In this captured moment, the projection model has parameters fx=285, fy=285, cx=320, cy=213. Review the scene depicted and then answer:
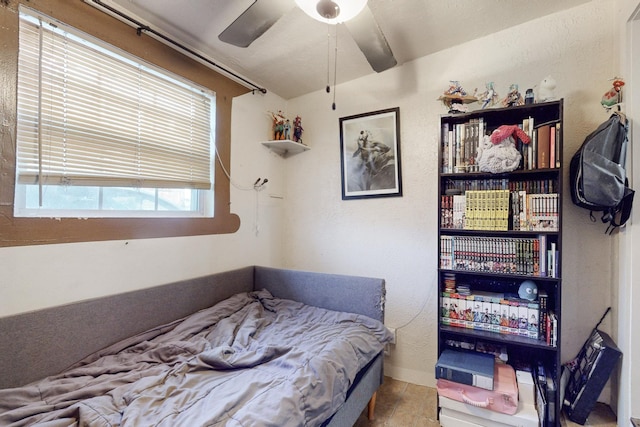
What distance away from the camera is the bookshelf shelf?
61.2 inches

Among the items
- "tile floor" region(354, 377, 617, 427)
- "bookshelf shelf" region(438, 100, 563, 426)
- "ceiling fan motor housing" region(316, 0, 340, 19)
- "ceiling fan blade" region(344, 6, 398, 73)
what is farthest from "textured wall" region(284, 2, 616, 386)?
"ceiling fan motor housing" region(316, 0, 340, 19)

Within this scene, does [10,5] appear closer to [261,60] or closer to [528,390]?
[261,60]

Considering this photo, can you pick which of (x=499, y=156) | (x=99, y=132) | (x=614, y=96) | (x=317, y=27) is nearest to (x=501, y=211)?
(x=499, y=156)

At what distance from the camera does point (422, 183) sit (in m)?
2.18

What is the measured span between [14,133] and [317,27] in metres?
1.67

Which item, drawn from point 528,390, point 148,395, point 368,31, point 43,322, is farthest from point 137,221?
point 528,390

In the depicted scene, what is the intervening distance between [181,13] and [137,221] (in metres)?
1.25

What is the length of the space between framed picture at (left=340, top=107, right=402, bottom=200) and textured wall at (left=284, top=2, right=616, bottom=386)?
0.07 metres

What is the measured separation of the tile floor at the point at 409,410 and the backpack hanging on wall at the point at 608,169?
1074 millimetres

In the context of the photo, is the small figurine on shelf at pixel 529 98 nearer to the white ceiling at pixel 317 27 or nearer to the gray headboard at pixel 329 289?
the white ceiling at pixel 317 27

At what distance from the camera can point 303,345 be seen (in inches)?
58.9

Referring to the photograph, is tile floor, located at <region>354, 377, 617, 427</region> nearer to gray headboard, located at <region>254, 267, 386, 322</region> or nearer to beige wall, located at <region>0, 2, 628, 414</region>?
beige wall, located at <region>0, 2, 628, 414</region>

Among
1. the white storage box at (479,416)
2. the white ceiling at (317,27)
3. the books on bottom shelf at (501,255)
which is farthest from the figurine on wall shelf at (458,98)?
the white storage box at (479,416)

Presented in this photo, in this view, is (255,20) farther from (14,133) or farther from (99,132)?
(14,133)
